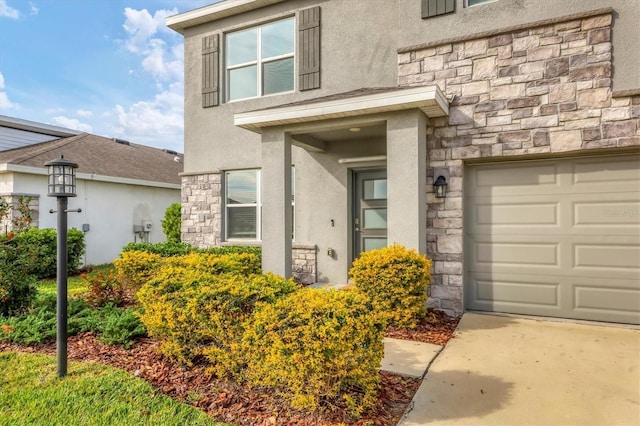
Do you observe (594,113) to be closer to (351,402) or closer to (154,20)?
(351,402)

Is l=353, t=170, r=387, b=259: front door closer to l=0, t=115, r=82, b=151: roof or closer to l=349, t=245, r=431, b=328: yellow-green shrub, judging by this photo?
l=349, t=245, r=431, b=328: yellow-green shrub

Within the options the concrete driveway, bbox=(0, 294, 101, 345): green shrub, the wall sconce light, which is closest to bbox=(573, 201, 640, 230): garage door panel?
the concrete driveway

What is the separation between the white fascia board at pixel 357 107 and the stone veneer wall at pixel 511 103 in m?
0.52

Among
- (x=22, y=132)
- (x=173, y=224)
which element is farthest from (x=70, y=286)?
(x=22, y=132)

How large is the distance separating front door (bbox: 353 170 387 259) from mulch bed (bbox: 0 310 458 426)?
2.95m

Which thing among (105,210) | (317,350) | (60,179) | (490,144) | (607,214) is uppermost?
(490,144)

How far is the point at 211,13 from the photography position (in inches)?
320

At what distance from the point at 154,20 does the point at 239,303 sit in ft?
29.4

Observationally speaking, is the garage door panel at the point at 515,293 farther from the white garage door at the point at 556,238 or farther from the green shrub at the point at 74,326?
the green shrub at the point at 74,326

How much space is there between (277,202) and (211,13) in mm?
5089

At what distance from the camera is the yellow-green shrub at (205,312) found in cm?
301

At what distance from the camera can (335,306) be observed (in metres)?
2.65

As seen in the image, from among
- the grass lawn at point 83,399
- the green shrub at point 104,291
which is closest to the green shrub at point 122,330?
the grass lawn at point 83,399

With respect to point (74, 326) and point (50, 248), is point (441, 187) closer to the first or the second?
point (74, 326)
